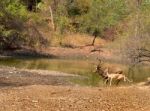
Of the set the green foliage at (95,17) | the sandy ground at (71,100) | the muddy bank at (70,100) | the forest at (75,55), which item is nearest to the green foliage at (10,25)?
the forest at (75,55)

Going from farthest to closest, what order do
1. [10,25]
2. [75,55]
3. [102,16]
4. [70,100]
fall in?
[102,16]
[75,55]
[10,25]
[70,100]

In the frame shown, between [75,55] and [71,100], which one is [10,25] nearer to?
[75,55]

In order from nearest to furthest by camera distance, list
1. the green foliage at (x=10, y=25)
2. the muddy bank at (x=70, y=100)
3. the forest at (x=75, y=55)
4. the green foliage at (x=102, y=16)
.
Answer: the muddy bank at (x=70, y=100) < the forest at (x=75, y=55) < the green foliage at (x=10, y=25) < the green foliage at (x=102, y=16)

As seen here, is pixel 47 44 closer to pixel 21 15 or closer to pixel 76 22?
pixel 21 15

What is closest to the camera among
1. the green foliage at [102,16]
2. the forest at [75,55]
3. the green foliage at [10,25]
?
the forest at [75,55]

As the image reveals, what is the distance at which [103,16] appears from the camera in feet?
272

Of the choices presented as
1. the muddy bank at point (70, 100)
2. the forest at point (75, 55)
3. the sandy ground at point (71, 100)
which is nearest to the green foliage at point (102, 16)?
the forest at point (75, 55)

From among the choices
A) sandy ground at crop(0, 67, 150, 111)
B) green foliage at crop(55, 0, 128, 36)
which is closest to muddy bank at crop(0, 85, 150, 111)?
sandy ground at crop(0, 67, 150, 111)

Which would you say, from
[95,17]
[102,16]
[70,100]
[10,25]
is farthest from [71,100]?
[102,16]

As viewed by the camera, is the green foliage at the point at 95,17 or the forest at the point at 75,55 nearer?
the forest at the point at 75,55

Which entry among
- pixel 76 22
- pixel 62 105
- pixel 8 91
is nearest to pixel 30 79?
pixel 8 91

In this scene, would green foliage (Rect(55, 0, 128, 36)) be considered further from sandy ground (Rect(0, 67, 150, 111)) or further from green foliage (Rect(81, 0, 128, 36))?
sandy ground (Rect(0, 67, 150, 111))

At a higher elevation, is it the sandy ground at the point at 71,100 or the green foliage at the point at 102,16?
the sandy ground at the point at 71,100

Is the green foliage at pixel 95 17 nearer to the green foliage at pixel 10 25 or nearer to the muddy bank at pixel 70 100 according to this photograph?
the green foliage at pixel 10 25
